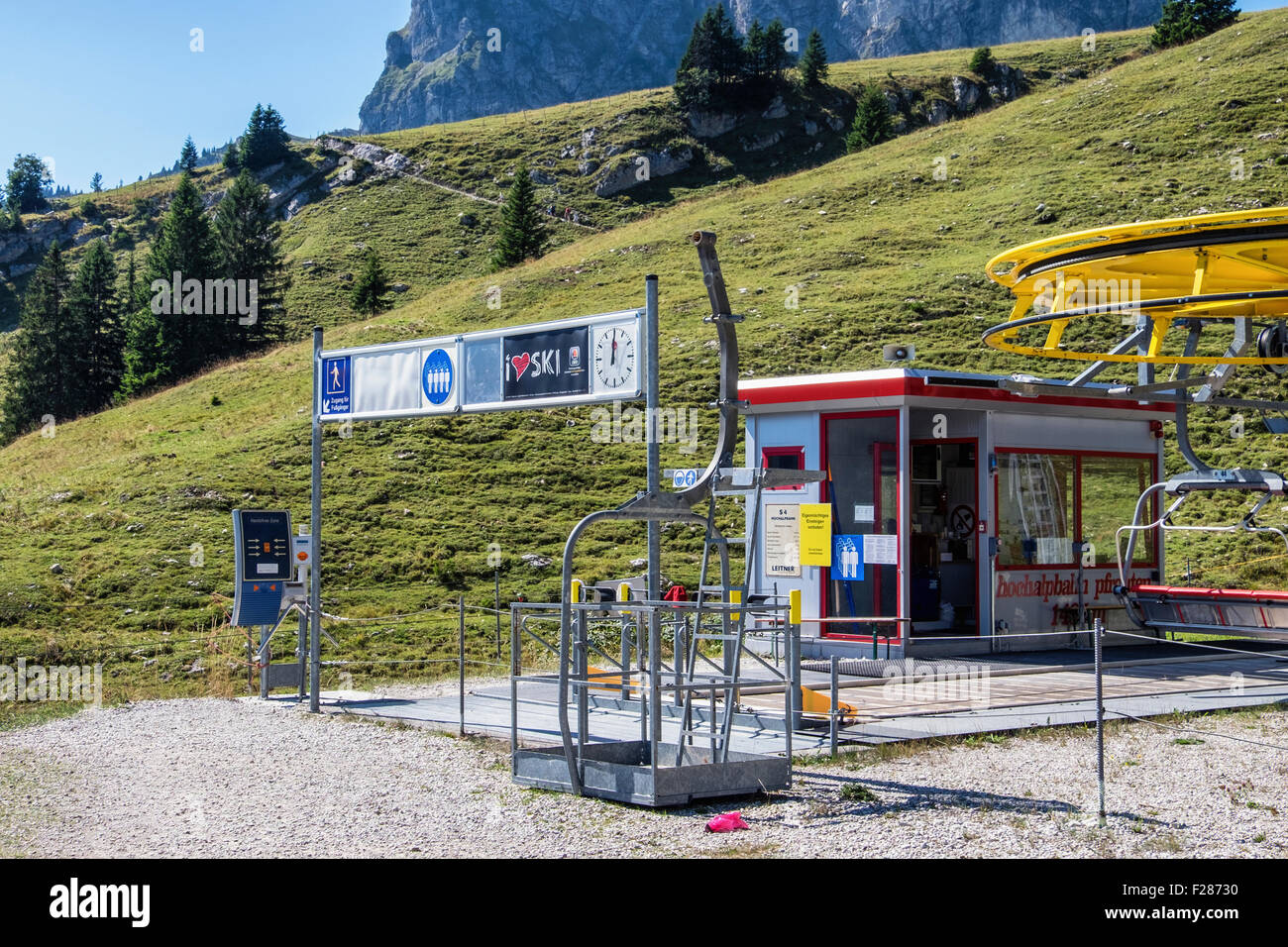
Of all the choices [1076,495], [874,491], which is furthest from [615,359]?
[1076,495]

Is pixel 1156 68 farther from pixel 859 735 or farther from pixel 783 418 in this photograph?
pixel 859 735

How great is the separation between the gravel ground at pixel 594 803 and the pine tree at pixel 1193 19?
76551 mm

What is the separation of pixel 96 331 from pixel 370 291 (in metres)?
15.3

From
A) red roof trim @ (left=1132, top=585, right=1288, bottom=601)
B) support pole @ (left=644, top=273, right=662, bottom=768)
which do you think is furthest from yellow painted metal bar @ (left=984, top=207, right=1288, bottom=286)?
red roof trim @ (left=1132, top=585, right=1288, bottom=601)

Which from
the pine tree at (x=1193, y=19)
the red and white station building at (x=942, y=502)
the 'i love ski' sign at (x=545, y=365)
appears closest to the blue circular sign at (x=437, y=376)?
the 'i love ski' sign at (x=545, y=365)

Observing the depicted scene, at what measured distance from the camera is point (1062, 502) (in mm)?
18766

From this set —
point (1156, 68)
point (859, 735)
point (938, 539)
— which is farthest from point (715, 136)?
point (859, 735)

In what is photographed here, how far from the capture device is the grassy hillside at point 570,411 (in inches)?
986

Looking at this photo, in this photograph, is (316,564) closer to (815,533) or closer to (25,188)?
(815,533)

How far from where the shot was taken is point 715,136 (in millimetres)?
94562

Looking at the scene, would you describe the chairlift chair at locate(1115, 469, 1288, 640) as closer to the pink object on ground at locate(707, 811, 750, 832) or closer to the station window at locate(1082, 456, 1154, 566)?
the station window at locate(1082, 456, 1154, 566)

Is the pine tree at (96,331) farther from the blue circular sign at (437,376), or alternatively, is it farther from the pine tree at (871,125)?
the blue circular sign at (437,376)

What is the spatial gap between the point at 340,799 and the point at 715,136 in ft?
295
